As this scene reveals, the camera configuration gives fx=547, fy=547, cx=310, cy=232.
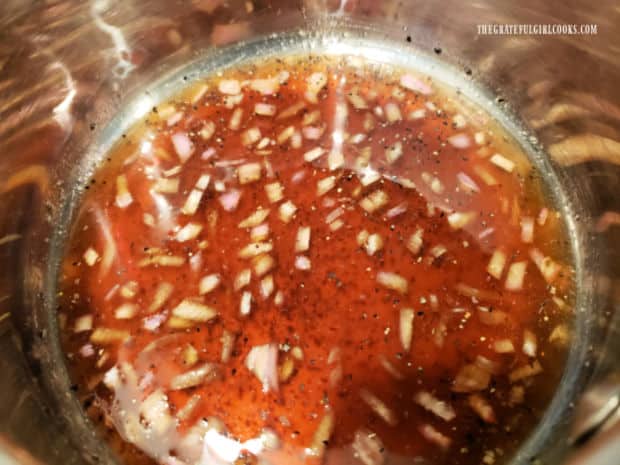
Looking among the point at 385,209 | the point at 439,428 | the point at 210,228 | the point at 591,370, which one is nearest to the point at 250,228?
the point at 210,228

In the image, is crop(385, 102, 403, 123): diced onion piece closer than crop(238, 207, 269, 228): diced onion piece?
No

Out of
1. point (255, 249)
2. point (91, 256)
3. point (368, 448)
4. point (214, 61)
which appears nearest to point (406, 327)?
point (368, 448)

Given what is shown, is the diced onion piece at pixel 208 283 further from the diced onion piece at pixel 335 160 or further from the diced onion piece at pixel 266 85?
the diced onion piece at pixel 266 85

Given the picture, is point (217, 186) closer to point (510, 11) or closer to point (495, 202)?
point (495, 202)

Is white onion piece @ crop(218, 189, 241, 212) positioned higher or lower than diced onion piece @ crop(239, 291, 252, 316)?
higher

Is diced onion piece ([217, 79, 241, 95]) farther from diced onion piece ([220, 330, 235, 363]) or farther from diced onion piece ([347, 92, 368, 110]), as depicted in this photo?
diced onion piece ([220, 330, 235, 363])

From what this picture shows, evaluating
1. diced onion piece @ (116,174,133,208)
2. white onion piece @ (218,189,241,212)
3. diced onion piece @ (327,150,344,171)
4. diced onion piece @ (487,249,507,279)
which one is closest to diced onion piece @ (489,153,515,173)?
diced onion piece @ (487,249,507,279)

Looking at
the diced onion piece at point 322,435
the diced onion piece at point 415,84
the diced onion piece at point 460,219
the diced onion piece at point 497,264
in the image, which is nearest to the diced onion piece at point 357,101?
the diced onion piece at point 415,84
